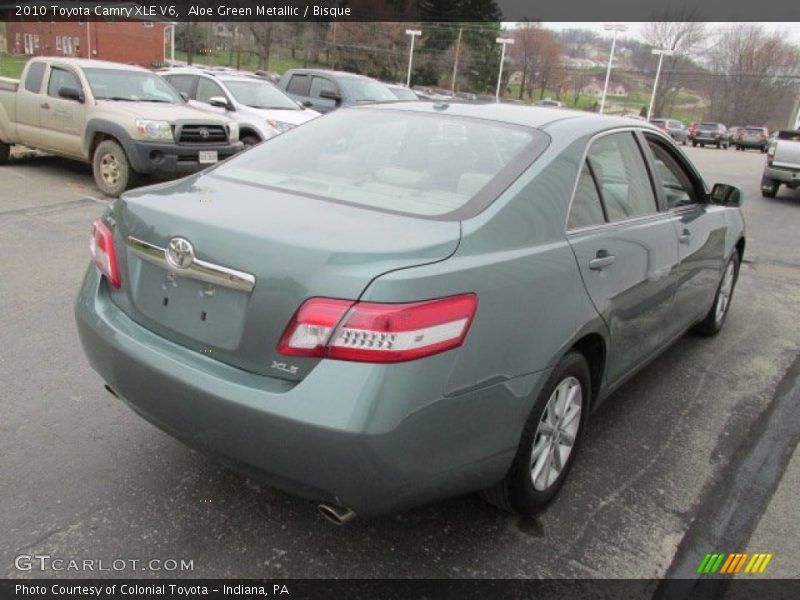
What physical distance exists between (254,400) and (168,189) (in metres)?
1.11

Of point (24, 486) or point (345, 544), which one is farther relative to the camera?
point (24, 486)

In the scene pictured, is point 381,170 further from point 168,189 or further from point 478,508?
point 478,508

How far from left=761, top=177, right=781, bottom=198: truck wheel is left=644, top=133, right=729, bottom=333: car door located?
1210cm

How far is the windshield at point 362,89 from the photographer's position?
45.3 feet

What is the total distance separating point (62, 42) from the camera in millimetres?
47906

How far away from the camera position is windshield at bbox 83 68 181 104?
9273mm

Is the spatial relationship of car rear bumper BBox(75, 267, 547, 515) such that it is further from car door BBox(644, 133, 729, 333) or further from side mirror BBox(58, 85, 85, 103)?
A: side mirror BBox(58, 85, 85, 103)

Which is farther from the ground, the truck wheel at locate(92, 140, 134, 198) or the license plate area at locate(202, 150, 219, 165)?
the license plate area at locate(202, 150, 219, 165)

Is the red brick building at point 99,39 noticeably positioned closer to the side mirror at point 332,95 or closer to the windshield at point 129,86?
the side mirror at point 332,95

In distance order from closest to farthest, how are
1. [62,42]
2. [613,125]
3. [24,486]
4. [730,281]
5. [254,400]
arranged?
1. [254,400]
2. [24,486]
3. [613,125]
4. [730,281]
5. [62,42]

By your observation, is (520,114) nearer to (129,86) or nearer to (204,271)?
(204,271)

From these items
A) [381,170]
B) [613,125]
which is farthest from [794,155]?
[381,170]

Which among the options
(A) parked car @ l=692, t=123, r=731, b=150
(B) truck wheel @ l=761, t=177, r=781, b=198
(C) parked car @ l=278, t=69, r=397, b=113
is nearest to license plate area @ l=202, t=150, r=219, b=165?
(C) parked car @ l=278, t=69, r=397, b=113

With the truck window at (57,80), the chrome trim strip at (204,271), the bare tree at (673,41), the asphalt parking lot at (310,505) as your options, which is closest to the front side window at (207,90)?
the truck window at (57,80)
